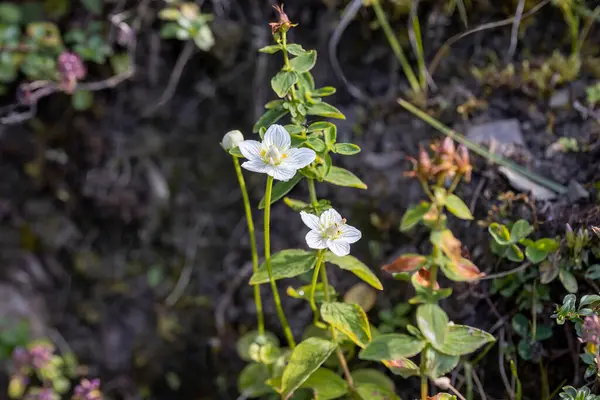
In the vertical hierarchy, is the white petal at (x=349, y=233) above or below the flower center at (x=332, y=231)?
below

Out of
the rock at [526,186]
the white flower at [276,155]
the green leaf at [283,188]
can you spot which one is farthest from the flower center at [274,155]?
the rock at [526,186]

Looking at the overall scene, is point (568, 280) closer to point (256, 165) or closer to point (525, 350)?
point (525, 350)

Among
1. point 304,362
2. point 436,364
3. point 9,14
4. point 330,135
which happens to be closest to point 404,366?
point 436,364

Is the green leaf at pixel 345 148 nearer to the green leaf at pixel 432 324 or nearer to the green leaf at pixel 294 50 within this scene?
the green leaf at pixel 294 50

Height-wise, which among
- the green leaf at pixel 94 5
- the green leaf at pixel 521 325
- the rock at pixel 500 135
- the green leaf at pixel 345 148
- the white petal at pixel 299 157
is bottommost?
the green leaf at pixel 521 325

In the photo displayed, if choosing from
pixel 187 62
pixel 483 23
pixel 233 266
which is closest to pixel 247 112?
→ pixel 187 62

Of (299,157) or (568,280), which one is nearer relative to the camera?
(299,157)

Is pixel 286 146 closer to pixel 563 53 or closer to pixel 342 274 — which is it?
pixel 342 274
